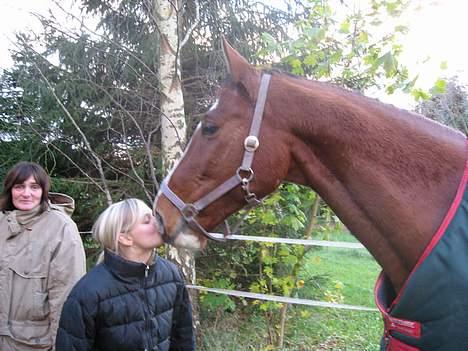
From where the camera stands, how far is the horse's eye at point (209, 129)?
1648 millimetres

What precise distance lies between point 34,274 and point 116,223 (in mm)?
814

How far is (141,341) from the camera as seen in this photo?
1833 mm

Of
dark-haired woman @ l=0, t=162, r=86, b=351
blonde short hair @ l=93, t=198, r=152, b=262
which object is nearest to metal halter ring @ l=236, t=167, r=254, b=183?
blonde short hair @ l=93, t=198, r=152, b=262

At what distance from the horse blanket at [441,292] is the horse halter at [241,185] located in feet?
2.10

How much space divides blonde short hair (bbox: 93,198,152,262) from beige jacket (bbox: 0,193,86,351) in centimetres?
57

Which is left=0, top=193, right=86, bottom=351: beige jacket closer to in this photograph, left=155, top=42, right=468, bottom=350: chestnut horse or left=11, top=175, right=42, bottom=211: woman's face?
left=11, top=175, right=42, bottom=211: woman's face

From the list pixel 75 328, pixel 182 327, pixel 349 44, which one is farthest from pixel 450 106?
pixel 75 328

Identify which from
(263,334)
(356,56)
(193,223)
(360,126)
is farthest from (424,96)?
(263,334)

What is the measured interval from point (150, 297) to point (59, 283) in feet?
2.54

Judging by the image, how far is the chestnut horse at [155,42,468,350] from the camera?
1.43 metres

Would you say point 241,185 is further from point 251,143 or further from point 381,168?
point 381,168

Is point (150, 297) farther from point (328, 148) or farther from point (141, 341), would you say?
point (328, 148)

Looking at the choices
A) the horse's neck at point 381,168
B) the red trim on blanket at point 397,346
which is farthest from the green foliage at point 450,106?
the red trim on blanket at point 397,346

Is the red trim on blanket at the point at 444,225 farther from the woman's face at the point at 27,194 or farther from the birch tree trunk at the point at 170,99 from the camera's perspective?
the birch tree trunk at the point at 170,99
